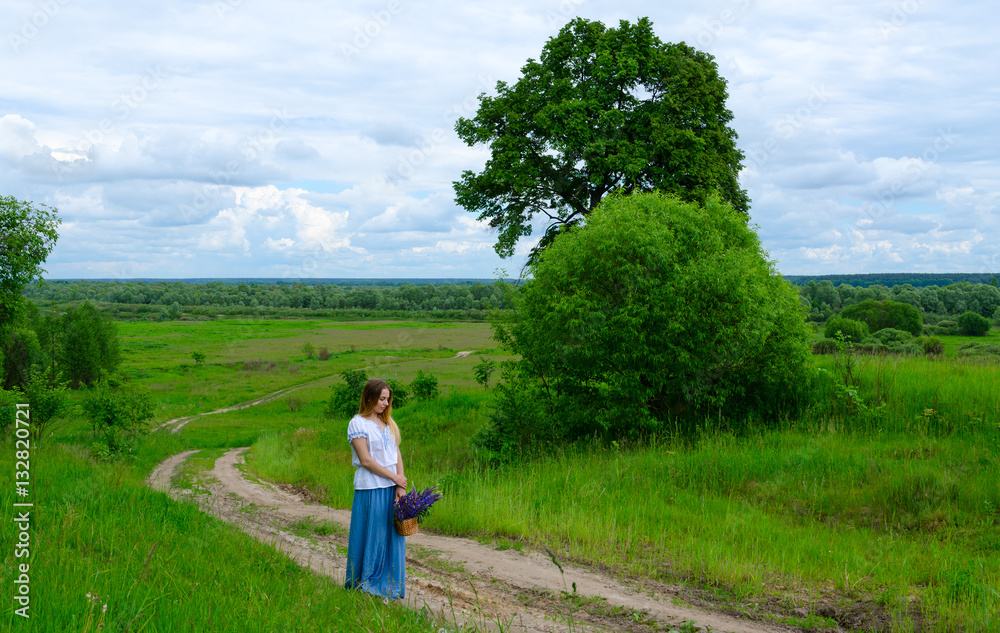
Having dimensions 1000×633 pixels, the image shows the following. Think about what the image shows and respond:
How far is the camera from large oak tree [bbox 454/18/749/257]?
74.8 feet

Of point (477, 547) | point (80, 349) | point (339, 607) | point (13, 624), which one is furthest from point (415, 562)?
point (80, 349)

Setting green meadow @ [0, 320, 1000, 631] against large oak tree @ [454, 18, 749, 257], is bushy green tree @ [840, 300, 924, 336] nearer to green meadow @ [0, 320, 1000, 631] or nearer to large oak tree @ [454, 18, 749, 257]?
large oak tree @ [454, 18, 749, 257]

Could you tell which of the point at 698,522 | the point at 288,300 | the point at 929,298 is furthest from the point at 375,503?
the point at 288,300

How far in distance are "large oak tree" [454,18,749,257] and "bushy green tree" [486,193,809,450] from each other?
264 inches

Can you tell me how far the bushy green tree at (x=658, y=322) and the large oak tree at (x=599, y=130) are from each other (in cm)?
670

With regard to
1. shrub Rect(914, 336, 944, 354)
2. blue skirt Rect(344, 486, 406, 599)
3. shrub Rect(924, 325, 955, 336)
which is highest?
shrub Rect(924, 325, 955, 336)

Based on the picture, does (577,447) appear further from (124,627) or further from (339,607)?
(124,627)

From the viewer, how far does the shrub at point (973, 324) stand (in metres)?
37.1

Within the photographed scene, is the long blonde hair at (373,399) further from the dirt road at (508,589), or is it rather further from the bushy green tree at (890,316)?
the bushy green tree at (890,316)

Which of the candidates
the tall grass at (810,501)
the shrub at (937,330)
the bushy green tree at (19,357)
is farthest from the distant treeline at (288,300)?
the tall grass at (810,501)

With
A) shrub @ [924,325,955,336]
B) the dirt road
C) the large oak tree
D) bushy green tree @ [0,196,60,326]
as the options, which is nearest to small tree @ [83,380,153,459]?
bushy green tree @ [0,196,60,326]

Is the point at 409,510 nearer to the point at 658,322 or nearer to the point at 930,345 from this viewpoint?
the point at 658,322

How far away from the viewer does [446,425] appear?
82.9 feet

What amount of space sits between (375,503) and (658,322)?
31.8 ft
